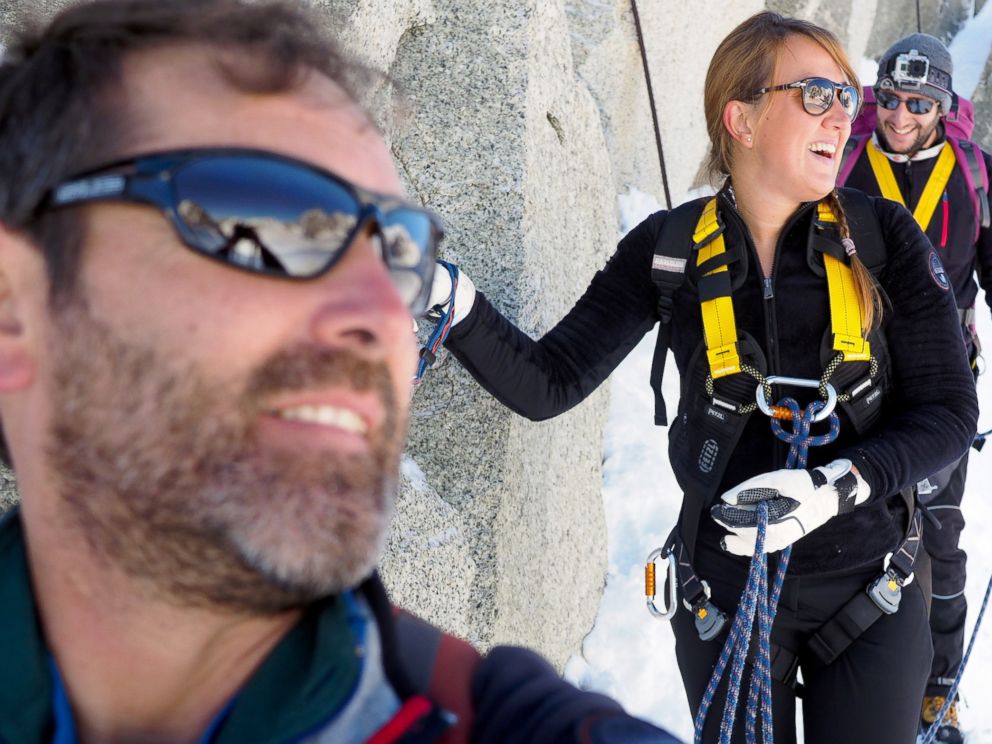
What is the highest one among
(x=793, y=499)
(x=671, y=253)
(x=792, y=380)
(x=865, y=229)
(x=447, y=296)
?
(x=865, y=229)

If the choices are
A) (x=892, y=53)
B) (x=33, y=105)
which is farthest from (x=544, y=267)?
(x=33, y=105)

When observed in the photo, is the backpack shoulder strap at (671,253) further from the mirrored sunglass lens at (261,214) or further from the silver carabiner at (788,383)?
the mirrored sunglass lens at (261,214)

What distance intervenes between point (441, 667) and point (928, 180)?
4.49 meters

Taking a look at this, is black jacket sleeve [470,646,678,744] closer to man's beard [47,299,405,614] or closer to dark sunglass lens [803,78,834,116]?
man's beard [47,299,405,614]

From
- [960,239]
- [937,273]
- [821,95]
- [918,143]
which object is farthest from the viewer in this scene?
[918,143]

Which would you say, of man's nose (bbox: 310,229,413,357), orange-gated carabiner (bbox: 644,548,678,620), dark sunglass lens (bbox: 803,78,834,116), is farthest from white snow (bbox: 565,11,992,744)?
man's nose (bbox: 310,229,413,357)

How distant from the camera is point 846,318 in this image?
2.84 meters

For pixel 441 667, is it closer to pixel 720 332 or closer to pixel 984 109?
pixel 720 332

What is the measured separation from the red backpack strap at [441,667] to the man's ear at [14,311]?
0.64m

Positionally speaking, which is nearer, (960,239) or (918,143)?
(960,239)

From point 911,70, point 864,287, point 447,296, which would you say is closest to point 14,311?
point 447,296

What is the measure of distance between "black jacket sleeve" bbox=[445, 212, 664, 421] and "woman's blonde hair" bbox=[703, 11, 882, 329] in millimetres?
347

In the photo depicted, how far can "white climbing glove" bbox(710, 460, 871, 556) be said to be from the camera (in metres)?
2.70

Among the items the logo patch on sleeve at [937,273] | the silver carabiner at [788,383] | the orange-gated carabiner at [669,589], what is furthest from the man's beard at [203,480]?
the logo patch on sleeve at [937,273]
